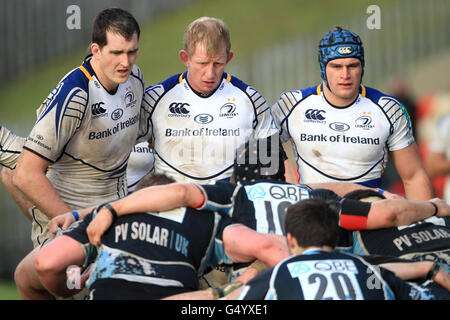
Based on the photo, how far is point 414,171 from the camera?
676cm

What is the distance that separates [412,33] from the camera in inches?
567

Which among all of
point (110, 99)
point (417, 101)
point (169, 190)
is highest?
point (110, 99)

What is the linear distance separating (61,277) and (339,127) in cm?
275

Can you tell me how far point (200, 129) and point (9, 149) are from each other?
1.54 meters

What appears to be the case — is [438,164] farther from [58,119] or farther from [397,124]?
[58,119]

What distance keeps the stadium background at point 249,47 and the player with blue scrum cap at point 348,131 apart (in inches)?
152

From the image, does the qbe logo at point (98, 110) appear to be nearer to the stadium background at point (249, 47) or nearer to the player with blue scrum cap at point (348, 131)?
the player with blue scrum cap at point (348, 131)

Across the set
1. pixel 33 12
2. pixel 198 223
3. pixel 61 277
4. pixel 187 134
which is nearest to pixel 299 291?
pixel 198 223

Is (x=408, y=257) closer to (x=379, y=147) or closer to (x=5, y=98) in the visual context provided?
(x=379, y=147)

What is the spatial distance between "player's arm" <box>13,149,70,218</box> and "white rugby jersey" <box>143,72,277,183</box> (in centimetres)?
101

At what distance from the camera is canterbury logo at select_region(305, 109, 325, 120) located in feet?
22.1

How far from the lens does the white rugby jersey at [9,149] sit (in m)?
6.54

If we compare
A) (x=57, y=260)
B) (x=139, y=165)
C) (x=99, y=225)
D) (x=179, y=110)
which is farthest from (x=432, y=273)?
(x=139, y=165)

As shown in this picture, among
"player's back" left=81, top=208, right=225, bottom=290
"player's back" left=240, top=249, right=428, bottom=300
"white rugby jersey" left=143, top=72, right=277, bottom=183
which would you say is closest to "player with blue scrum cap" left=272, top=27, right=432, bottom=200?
"white rugby jersey" left=143, top=72, right=277, bottom=183
